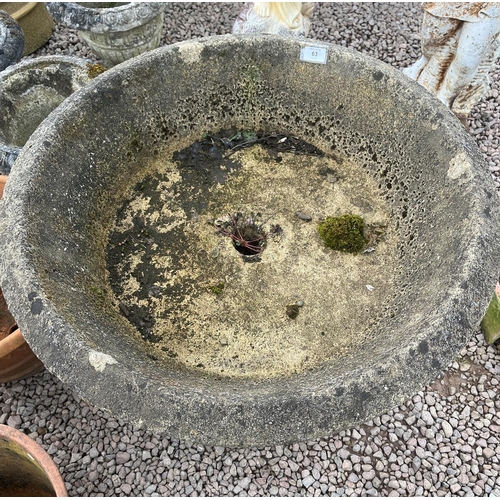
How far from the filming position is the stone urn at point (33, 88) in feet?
9.37

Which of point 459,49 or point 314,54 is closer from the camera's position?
point 314,54

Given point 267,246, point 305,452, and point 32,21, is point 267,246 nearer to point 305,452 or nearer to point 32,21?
point 305,452

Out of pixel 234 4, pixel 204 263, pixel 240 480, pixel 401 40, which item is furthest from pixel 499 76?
pixel 240 480

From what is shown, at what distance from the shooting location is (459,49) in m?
2.72

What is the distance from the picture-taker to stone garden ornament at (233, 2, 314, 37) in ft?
10.9

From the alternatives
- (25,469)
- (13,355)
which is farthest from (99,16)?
(25,469)

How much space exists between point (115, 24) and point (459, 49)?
205 centimetres

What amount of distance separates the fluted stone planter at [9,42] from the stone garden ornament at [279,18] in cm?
152

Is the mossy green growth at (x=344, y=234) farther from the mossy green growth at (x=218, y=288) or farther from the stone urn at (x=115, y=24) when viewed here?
the stone urn at (x=115, y=24)

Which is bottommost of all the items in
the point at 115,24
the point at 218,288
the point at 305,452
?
the point at 305,452

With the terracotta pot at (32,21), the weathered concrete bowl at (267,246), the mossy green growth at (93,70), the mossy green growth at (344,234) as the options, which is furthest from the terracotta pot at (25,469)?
the terracotta pot at (32,21)

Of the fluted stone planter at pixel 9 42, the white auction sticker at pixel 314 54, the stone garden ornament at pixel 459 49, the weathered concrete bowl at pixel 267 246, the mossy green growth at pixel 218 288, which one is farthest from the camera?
the fluted stone planter at pixel 9 42

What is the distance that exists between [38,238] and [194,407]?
2.63 feet

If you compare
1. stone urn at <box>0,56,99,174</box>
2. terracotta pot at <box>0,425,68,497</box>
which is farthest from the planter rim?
terracotta pot at <box>0,425,68,497</box>
